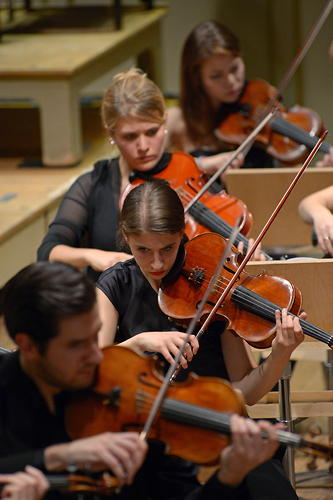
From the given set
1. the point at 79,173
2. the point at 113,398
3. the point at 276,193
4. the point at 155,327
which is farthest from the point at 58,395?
the point at 79,173

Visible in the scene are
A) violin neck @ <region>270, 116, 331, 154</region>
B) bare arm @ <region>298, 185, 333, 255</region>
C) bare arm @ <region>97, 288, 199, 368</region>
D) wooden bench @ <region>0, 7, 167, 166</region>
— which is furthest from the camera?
wooden bench @ <region>0, 7, 167, 166</region>

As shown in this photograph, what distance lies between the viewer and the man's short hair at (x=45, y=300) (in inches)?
30.9

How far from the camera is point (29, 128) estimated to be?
3367mm

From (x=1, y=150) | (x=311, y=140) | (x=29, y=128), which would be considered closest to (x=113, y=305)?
(x=311, y=140)

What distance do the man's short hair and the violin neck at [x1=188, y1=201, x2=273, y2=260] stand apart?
681 mm

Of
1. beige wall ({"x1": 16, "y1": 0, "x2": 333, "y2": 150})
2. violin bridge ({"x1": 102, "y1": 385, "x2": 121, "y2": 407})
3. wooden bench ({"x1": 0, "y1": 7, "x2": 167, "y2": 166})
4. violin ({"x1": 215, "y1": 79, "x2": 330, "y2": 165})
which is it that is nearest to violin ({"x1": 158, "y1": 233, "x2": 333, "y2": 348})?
violin bridge ({"x1": 102, "y1": 385, "x2": 121, "y2": 407})

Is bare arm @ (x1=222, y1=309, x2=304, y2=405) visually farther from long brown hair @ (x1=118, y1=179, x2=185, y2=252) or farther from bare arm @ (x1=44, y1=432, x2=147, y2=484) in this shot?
bare arm @ (x1=44, y1=432, x2=147, y2=484)

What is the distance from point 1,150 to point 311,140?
1.75m

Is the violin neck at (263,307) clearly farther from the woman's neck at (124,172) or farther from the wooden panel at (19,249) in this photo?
the wooden panel at (19,249)

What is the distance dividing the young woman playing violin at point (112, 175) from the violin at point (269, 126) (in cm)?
50

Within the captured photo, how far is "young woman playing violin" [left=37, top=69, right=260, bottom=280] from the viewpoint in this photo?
60.9 inches

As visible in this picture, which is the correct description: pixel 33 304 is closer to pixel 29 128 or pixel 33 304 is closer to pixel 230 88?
pixel 230 88

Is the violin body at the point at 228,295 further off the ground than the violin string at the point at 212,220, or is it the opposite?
the violin body at the point at 228,295

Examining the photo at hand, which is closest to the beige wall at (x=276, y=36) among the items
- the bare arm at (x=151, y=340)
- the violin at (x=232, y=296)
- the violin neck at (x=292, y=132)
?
the violin neck at (x=292, y=132)
